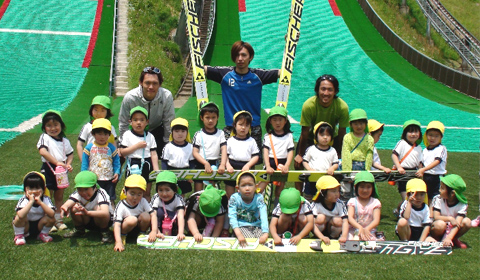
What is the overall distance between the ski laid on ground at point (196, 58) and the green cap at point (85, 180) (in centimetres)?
170

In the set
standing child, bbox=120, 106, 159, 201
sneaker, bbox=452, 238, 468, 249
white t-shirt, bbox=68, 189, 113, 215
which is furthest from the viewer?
standing child, bbox=120, 106, 159, 201

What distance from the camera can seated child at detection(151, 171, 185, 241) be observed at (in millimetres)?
4922

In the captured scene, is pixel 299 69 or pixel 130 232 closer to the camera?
pixel 130 232

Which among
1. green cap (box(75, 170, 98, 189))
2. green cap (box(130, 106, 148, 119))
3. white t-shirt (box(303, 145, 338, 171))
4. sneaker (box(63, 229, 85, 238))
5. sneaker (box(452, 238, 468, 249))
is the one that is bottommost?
sneaker (box(63, 229, 85, 238))

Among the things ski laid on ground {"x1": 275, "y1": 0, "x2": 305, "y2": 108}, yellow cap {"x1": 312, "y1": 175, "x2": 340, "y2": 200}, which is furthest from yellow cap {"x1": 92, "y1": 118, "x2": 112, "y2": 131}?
yellow cap {"x1": 312, "y1": 175, "x2": 340, "y2": 200}

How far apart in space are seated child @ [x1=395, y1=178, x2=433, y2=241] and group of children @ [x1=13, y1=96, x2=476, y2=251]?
0.03 ft

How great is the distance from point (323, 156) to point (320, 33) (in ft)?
46.6

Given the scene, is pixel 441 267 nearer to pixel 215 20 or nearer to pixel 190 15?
pixel 190 15

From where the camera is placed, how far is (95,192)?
4965 mm

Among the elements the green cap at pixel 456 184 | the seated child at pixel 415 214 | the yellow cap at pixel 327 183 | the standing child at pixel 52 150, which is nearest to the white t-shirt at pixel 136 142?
the standing child at pixel 52 150

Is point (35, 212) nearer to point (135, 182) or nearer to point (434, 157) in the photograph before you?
point (135, 182)

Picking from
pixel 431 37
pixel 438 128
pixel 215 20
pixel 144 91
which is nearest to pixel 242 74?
pixel 144 91

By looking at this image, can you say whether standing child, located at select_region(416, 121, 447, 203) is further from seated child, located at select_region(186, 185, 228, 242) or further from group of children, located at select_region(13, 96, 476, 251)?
seated child, located at select_region(186, 185, 228, 242)

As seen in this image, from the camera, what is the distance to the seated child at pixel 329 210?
194 inches
